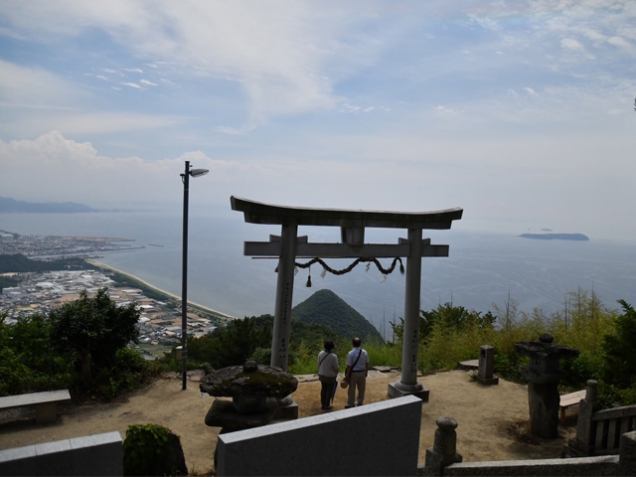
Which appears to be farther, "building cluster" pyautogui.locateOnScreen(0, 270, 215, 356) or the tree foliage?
"building cluster" pyautogui.locateOnScreen(0, 270, 215, 356)

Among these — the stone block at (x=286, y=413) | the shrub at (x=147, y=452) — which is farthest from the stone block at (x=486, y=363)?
the shrub at (x=147, y=452)

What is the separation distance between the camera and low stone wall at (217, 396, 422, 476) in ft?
9.24

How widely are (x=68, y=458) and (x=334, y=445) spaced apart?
177 centimetres

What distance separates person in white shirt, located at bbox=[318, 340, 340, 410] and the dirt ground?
0.35 metres

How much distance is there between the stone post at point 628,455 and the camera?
11.2 feet

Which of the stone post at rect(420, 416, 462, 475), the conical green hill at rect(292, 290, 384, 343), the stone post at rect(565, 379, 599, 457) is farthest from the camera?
the conical green hill at rect(292, 290, 384, 343)

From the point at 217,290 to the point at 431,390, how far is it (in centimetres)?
2981

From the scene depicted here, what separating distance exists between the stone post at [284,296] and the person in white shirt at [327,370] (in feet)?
2.02

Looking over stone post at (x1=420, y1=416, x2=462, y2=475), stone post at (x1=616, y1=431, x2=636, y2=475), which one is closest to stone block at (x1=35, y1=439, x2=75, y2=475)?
Answer: stone post at (x1=420, y1=416, x2=462, y2=475)

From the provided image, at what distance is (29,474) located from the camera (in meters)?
2.46

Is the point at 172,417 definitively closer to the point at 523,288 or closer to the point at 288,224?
the point at 288,224

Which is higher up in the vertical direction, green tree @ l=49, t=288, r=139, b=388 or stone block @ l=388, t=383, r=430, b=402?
green tree @ l=49, t=288, r=139, b=388

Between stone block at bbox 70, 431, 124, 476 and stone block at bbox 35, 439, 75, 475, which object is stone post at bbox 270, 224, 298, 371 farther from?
stone block at bbox 35, 439, 75, 475

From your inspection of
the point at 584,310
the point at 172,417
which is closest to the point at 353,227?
the point at 172,417
